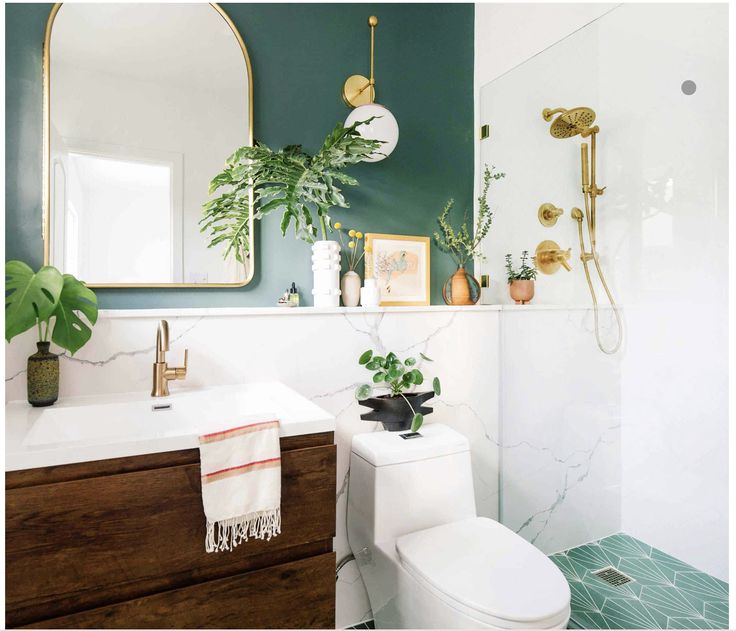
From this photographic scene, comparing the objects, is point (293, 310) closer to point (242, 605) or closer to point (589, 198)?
point (242, 605)

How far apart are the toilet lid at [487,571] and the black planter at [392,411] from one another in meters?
0.35

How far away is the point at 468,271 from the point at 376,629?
55.9 inches

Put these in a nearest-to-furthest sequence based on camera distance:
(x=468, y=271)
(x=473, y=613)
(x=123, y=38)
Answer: (x=473, y=613) → (x=123, y=38) → (x=468, y=271)

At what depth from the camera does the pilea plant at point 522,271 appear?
1875 mm

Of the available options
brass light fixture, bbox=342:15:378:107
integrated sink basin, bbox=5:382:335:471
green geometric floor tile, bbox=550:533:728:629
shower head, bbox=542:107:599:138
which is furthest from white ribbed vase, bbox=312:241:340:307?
green geometric floor tile, bbox=550:533:728:629

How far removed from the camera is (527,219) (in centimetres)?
186

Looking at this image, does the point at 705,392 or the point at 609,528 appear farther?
the point at 609,528

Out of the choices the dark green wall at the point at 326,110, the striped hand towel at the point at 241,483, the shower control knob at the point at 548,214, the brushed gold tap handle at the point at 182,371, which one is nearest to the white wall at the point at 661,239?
the shower control knob at the point at 548,214

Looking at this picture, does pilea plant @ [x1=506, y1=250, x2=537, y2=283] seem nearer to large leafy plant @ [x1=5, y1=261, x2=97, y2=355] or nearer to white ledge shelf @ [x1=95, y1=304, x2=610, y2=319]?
white ledge shelf @ [x1=95, y1=304, x2=610, y2=319]

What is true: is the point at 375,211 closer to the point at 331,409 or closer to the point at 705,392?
the point at 331,409

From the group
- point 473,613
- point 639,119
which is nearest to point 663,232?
point 639,119

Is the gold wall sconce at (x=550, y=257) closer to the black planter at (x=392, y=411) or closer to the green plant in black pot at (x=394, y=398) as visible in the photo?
the green plant in black pot at (x=394, y=398)

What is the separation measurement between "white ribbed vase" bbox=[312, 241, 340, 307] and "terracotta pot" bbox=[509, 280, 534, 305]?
29.3 inches

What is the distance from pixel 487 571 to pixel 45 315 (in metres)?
1.31
